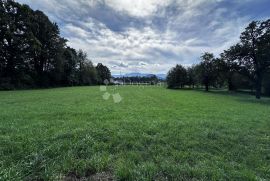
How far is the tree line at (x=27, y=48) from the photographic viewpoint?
39.1 meters

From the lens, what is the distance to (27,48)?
140 ft

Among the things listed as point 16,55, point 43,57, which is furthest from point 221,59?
point 43,57

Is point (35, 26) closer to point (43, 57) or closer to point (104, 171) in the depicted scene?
point (43, 57)

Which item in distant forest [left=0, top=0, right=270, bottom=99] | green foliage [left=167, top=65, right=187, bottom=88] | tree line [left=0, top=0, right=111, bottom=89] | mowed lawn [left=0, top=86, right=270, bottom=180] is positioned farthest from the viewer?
green foliage [left=167, top=65, right=187, bottom=88]

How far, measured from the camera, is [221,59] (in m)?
32.8

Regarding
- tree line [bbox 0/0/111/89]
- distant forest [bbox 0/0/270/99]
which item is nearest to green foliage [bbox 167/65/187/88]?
distant forest [bbox 0/0/270/99]

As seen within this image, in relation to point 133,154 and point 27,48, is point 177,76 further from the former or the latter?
point 133,154

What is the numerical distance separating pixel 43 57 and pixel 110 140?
5390cm

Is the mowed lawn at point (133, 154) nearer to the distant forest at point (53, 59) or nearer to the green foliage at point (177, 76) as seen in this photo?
the distant forest at point (53, 59)

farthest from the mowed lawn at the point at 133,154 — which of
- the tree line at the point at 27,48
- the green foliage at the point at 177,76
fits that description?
the green foliage at the point at 177,76

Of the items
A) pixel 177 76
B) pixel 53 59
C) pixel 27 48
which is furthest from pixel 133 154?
pixel 177 76

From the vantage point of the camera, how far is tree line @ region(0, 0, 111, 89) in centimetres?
3906

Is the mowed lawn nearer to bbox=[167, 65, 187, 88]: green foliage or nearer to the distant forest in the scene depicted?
the distant forest

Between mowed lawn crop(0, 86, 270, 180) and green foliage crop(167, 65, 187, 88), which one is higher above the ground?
green foliage crop(167, 65, 187, 88)
